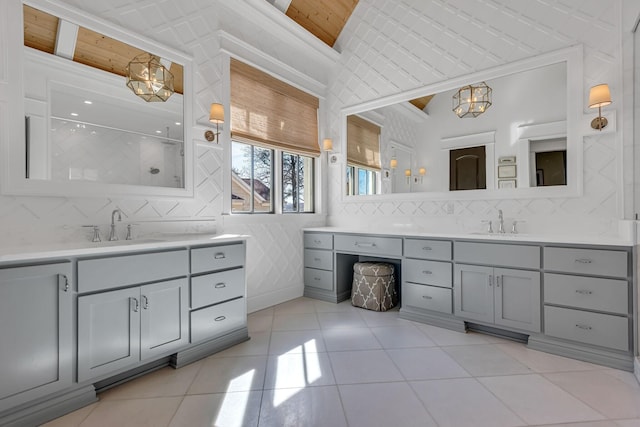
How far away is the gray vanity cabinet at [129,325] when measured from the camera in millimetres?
1737

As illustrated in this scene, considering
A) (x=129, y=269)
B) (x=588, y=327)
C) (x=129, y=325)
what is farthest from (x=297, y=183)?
(x=588, y=327)

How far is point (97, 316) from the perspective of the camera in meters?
1.77

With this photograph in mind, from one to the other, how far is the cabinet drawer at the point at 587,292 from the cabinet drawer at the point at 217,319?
7.96ft

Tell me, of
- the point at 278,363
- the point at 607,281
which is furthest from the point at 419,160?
the point at 278,363

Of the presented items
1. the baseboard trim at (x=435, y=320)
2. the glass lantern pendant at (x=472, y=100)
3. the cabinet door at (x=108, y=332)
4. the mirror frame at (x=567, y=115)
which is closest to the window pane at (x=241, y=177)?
the cabinet door at (x=108, y=332)

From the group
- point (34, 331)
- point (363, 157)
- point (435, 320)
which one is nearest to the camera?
point (34, 331)

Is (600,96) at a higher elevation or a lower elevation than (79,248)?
higher

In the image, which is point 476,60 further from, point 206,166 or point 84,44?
point 84,44

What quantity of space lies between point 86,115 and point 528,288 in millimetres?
3524

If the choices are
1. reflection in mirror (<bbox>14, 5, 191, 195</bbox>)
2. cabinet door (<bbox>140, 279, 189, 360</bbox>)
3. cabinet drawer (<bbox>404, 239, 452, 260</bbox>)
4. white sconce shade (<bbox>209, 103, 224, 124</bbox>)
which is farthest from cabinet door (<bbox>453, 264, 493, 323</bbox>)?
reflection in mirror (<bbox>14, 5, 191, 195</bbox>)

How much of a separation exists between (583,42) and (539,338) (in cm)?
249

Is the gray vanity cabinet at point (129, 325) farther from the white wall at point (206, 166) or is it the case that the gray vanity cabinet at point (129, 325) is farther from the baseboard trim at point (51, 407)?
the white wall at point (206, 166)

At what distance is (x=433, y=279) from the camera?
9.62 ft

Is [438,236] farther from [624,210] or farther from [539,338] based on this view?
[624,210]
